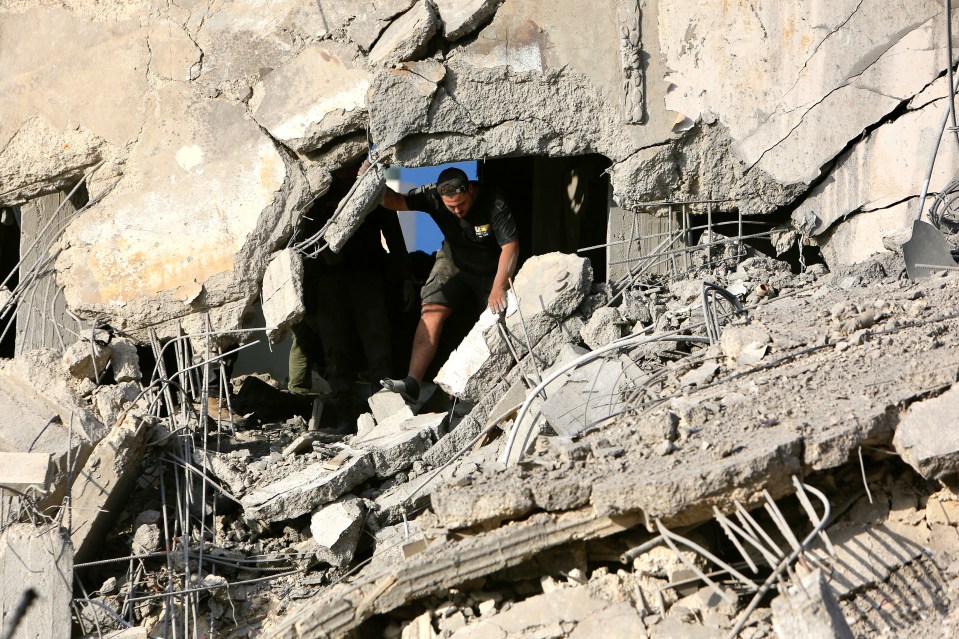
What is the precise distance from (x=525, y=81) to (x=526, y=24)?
316 mm

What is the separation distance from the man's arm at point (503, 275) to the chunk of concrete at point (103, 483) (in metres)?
1.98

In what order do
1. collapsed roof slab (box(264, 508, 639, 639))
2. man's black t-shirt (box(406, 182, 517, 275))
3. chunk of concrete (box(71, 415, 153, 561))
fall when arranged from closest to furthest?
collapsed roof slab (box(264, 508, 639, 639)) → chunk of concrete (box(71, 415, 153, 561)) → man's black t-shirt (box(406, 182, 517, 275))

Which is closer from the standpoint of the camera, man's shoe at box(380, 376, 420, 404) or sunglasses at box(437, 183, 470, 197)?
man's shoe at box(380, 376, 420, 404)

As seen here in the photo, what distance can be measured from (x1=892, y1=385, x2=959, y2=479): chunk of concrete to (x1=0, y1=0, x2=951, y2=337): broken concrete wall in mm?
2681

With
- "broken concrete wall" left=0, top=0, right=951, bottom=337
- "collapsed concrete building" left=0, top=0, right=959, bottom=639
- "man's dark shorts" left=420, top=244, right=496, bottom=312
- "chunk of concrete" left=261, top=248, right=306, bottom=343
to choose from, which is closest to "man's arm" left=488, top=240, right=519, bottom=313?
"collapsed concrete building" left=0, top=0, right=959, bottom=639

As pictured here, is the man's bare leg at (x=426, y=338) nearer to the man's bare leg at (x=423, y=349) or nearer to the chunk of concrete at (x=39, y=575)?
the man's bare leg at (x=423, y=349)

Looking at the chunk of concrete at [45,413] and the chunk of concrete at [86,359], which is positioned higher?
the chunk of concrete at [86,359]

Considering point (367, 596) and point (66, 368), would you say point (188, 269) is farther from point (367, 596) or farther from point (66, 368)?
point (367, 596)

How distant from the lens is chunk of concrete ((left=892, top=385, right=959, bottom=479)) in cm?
340

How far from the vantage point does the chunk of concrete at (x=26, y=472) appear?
16.3 feet

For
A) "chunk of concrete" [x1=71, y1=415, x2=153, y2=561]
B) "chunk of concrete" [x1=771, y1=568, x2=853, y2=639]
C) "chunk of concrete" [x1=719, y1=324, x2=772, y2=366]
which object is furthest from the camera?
"chunk of concrete" [x1=71, y1=415, x2=153, y2=561]

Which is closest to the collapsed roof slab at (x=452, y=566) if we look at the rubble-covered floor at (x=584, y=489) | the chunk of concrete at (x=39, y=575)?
the rubble-covered floor at (x=584, y=489)

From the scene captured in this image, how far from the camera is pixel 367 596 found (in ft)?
11.7

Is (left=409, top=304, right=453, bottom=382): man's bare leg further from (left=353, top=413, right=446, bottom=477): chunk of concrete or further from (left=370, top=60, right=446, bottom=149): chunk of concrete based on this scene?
(left=370, top=60, right=446, bottom=149): chunk of concrete
